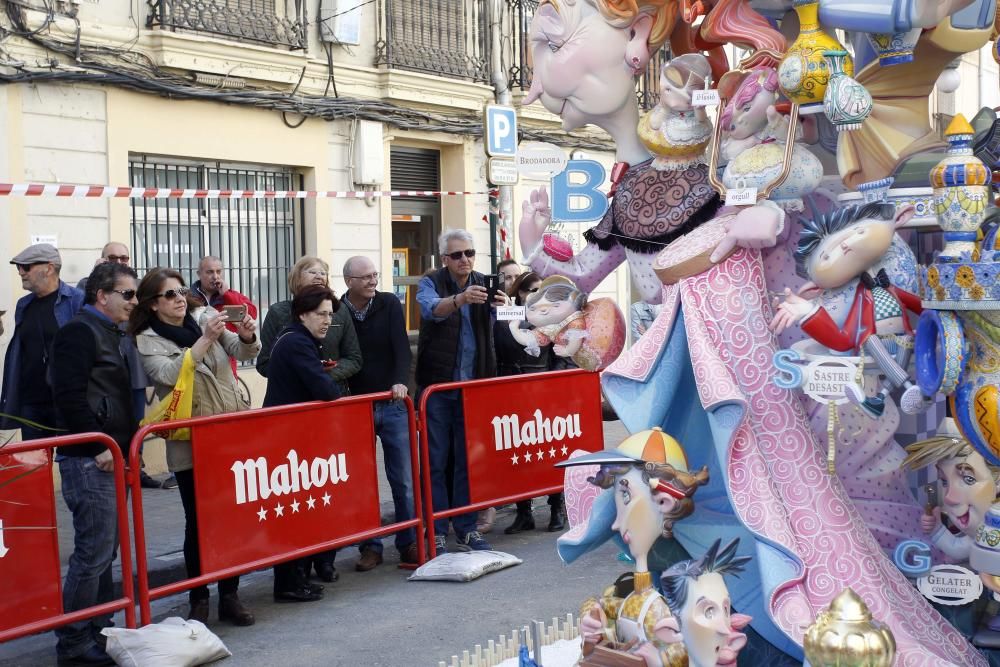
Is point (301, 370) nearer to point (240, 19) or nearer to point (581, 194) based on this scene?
point (581, 194)

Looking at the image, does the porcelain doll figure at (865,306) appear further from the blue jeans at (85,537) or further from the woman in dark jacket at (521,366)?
the woman in dark jacket at (521,366)

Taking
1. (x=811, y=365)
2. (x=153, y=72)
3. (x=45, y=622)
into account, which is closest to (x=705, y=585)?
Result: (x=811, y=365)

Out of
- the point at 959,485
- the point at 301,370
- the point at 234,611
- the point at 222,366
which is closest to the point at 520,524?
the point at 301,370

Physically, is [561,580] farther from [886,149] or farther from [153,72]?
[153,72]

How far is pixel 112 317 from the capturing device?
605 cm

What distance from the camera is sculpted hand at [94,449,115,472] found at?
579 cm

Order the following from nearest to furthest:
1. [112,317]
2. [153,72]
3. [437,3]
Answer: [112,317]
[153,72]
[437,3]

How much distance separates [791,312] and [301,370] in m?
3.17

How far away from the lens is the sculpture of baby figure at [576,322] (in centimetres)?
540

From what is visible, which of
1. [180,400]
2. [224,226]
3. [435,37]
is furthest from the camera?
[435,37]

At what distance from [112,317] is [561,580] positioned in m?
2.85

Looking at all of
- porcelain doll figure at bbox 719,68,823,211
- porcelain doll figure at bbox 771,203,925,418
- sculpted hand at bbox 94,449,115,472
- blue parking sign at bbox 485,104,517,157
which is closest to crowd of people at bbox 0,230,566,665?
sculpted hand at bbox 94,449,115,472

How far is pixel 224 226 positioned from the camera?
11953 millimetres

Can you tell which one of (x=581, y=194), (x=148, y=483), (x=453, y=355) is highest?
(x=581, y=194)
